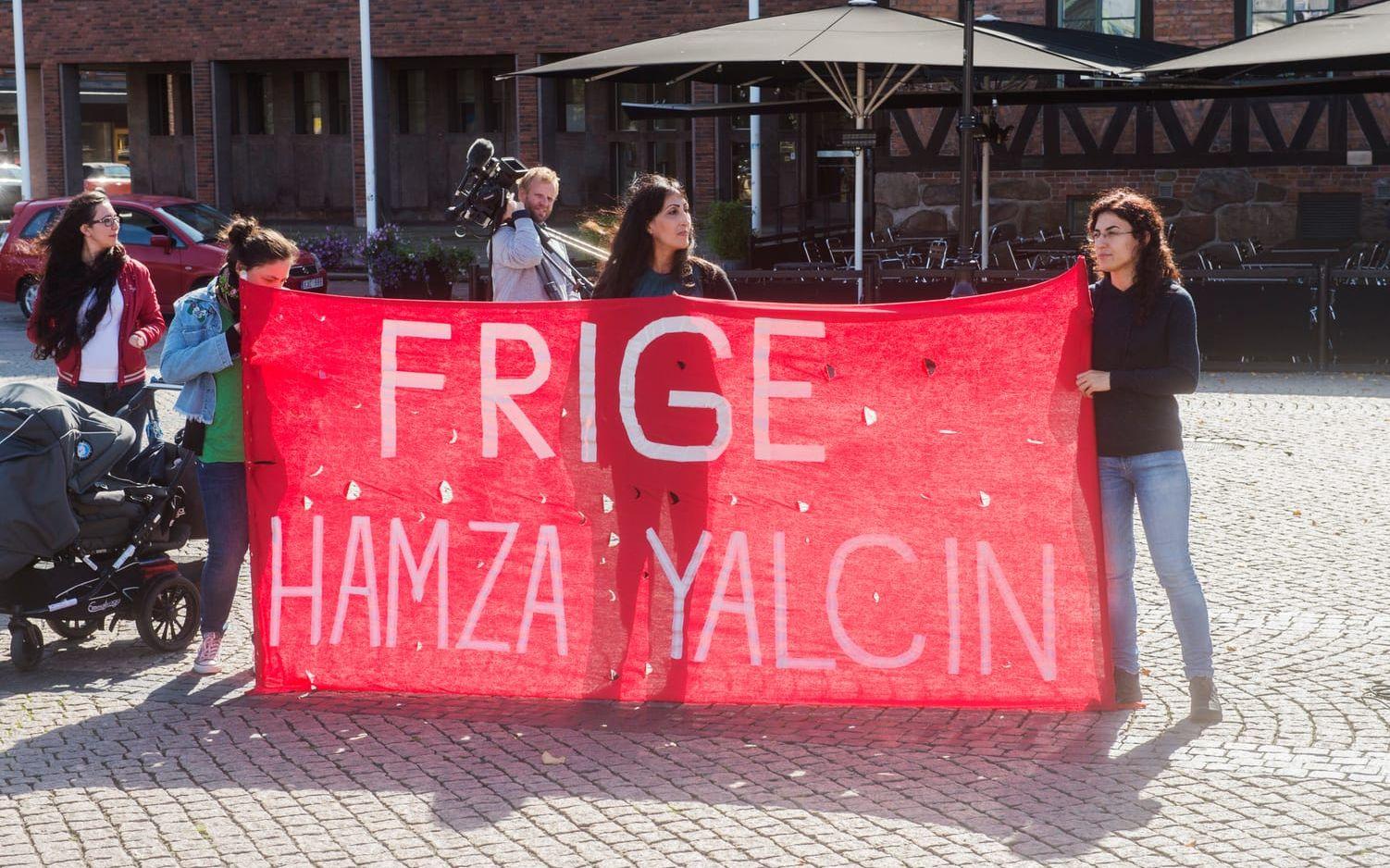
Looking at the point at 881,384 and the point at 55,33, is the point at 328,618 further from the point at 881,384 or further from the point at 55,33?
the point at 55,33

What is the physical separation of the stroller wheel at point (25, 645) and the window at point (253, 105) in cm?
3043

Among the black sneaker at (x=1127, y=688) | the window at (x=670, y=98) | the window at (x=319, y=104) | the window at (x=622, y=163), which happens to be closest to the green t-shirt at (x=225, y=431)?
the black sneaker at (x=1127, y=688)

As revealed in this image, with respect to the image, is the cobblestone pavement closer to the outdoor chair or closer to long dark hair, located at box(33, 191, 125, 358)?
long dark hair, located at box(33, 191, 125, 358)

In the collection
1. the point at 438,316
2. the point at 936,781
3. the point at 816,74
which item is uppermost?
the point at 816,74

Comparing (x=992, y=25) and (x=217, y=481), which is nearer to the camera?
(x=217, y=481)

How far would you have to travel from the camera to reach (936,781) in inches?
207

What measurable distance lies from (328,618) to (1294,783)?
10.6 feet

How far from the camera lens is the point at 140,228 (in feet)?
70.3

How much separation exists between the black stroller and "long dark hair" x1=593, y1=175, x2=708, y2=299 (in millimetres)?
2116

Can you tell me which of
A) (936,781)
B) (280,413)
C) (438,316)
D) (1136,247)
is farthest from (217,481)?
(1136,247)

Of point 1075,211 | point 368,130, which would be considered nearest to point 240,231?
point 1075,211

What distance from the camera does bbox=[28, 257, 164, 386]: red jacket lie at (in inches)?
322

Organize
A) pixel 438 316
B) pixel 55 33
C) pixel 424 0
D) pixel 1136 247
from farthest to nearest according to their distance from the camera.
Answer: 1. pixel 55 33
2. pixel 424 0
3. pixel 438 316
4. pixel 1136 247

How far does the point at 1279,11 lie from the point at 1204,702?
19.4 m
